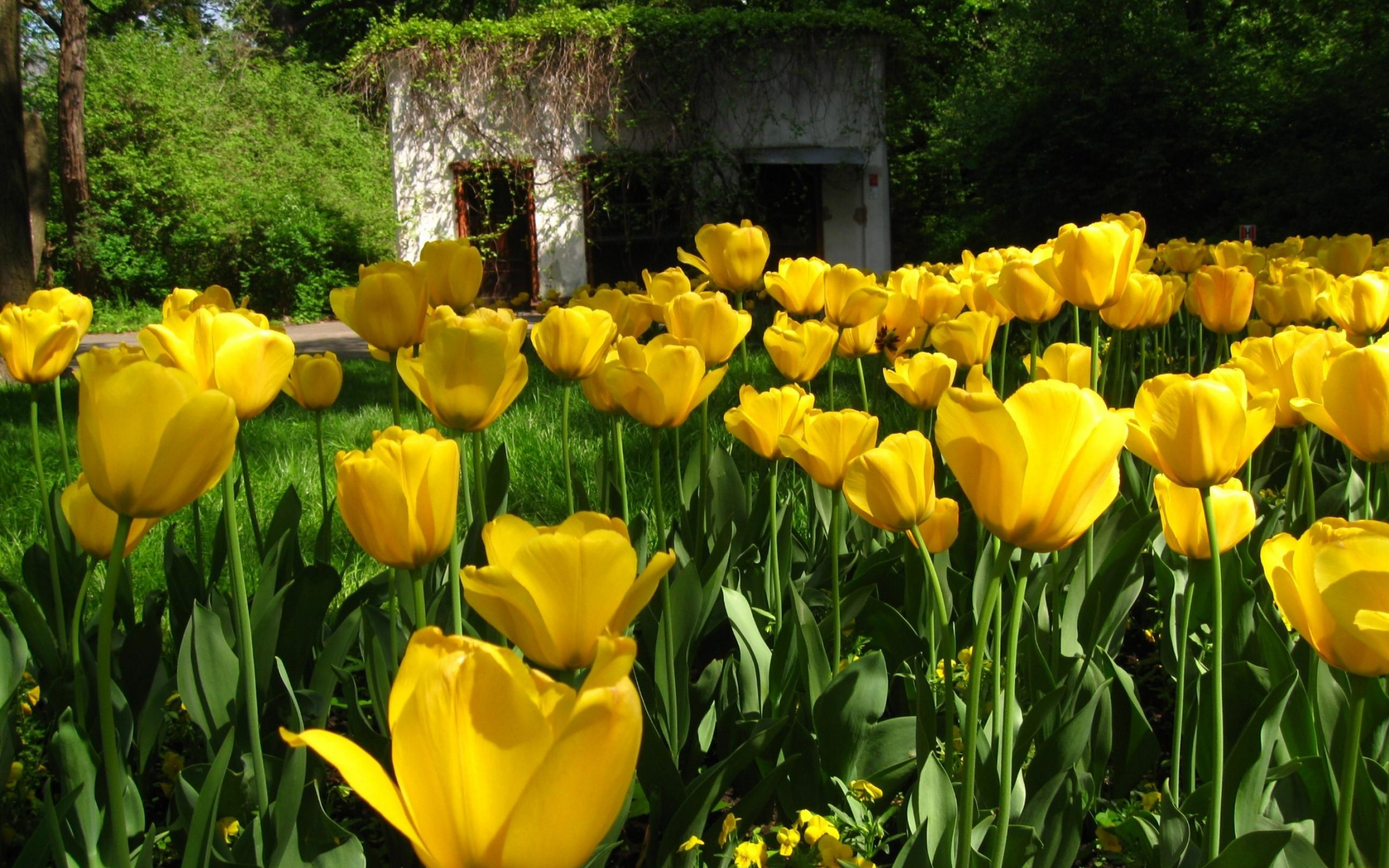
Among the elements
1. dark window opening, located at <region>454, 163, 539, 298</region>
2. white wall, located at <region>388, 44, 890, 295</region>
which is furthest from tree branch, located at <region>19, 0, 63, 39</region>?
dark window opening, located at <region>454, 163, 539, 298</region>

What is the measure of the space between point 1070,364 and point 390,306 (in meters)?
→ 0.97

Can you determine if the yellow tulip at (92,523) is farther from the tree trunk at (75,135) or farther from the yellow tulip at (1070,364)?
the tree trunk at (75,135)

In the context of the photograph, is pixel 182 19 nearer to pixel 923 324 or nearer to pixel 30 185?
pixel 30 185

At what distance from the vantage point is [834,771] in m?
1.38

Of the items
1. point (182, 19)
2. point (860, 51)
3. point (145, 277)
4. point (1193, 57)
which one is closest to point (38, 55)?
point (182, 19)

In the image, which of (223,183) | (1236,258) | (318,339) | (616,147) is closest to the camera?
(1236,258)

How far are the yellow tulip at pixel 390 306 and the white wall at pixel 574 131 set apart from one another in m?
12.0

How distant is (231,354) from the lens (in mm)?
1066

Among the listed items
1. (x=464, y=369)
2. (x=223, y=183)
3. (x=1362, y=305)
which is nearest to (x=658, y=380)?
(x=464, y=369)

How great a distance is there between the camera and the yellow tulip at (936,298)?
2023 mm

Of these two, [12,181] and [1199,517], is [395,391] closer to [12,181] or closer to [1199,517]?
[1199,517]

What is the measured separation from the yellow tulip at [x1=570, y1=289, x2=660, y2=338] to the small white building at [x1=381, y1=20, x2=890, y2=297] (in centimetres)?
1156

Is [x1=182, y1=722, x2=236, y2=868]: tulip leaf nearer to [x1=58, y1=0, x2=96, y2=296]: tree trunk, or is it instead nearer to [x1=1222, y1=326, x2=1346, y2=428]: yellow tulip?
[x1=1222, y1=326, x2=1346, y2=428]: yellow tulip

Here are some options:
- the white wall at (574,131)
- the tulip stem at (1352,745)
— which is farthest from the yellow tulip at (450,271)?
the white wall at (574,131)
